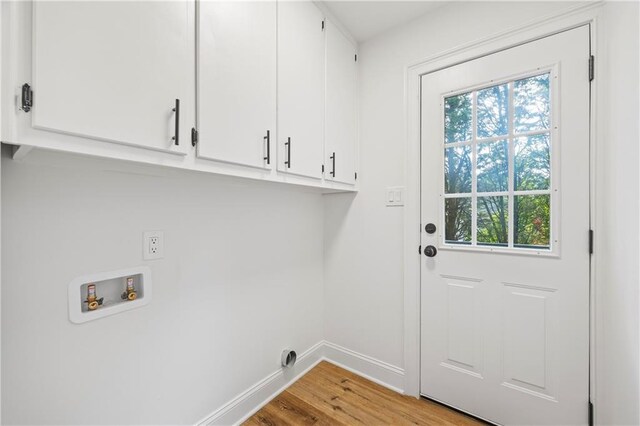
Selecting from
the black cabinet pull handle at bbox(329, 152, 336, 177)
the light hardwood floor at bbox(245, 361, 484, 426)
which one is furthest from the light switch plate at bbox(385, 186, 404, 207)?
the light hardwood floor at bbox(245, 361, 484, 426)

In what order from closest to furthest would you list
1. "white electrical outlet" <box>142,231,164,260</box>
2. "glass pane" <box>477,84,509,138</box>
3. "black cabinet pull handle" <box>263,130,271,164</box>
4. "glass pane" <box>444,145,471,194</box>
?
"white electrical outlet" <box>142,231,164,260</box>
"black cabinet pull handle" <box>263,130,271,164</box>
"glass pane" <box>477,84,509,138</box>
"glass pane" <box>444,145,471,194</box>

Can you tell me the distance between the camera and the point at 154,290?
1.19m

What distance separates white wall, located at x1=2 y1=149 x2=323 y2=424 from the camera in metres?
0.88

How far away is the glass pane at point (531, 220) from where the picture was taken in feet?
4.54

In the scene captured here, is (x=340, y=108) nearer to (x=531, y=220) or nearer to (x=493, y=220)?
(x=493, y=220)

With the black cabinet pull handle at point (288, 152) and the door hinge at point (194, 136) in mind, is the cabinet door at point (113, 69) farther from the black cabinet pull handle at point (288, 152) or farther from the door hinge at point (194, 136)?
the black cabinet pull handle at point (288, 152)

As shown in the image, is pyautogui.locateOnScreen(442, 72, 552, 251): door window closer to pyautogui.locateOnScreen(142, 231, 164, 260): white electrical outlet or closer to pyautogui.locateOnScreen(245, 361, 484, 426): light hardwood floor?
pyautogui.locateOnScreen(245, 361, 484, 426): light hardwood floor

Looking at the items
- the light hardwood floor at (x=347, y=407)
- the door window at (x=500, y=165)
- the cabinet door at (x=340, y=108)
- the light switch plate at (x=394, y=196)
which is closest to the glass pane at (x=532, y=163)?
the door window at (x=500, y=165)

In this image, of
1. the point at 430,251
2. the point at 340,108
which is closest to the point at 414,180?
the point at 430,251

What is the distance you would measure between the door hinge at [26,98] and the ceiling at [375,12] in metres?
1.58

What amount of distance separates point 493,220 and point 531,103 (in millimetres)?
641

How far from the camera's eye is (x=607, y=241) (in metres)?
1.20

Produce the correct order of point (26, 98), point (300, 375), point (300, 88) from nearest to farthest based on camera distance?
point (26, 98) → point (300, 88) → point (300, 375)

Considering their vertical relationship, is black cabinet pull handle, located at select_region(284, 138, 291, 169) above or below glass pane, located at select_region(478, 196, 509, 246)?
above
